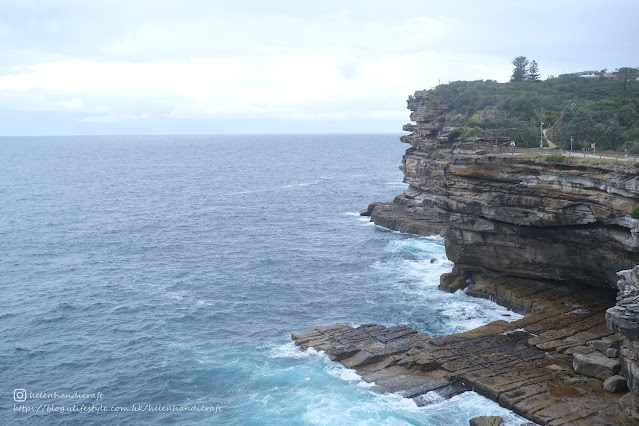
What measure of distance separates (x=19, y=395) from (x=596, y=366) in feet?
143

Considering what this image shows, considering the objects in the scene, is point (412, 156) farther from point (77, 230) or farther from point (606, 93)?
point (77, 230)

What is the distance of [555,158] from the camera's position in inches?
2132

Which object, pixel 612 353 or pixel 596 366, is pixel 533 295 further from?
pixel 596 366

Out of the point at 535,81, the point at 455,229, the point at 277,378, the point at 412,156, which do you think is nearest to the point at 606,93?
the point at 412,156

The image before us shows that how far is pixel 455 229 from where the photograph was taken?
222 ft

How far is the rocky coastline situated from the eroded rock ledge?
0.29 feet

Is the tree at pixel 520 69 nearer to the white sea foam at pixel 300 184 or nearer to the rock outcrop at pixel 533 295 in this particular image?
the white sea foam at pixel 300 184

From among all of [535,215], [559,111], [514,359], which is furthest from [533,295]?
[559,111]

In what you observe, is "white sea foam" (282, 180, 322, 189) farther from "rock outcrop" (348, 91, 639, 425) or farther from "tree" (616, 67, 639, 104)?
"rock outcrop" (348, 91, 639, 425)

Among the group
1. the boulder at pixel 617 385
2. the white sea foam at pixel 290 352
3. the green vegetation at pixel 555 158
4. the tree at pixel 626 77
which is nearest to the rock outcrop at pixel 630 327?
the boulder at pixel 617 385

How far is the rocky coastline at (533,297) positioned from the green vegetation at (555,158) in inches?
22.3

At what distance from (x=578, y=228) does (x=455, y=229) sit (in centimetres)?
1577

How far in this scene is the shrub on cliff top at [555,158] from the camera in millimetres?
53688

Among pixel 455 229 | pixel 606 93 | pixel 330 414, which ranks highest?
pixel 606 93
